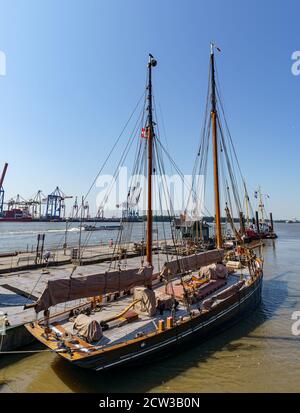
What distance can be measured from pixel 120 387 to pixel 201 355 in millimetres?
4344

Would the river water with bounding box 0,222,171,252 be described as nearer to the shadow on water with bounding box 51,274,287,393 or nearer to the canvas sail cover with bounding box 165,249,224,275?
the canvas sail cover with bounding box 165,249,224,275

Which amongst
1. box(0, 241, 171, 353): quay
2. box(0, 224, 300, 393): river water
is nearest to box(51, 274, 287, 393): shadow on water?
box(0, 224, 300, 393): river water

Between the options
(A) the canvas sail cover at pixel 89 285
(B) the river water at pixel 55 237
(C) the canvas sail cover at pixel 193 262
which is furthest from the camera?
(B) the river water at pixel 55 237

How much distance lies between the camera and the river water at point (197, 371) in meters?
9.48

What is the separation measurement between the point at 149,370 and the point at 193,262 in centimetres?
713

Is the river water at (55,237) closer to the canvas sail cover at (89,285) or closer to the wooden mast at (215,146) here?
the wooden mast at (215,146)

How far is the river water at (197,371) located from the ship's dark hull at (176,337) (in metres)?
0.56

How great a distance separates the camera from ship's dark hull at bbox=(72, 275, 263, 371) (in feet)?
29.7

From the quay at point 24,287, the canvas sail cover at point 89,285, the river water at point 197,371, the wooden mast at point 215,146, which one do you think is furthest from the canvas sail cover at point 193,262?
the wooden mast at point 215,146

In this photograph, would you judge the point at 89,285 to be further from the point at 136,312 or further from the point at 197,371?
the point at 197,371

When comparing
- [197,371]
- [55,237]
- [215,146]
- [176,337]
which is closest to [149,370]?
[176,337]

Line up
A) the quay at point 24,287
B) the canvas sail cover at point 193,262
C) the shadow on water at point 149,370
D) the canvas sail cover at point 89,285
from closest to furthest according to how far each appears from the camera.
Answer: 1. the shadow on water at point 149,370
2. the canvas sail cover at point 89,285
3. the quay at point 24,287
4. the canvas sail cover at point 193,262
